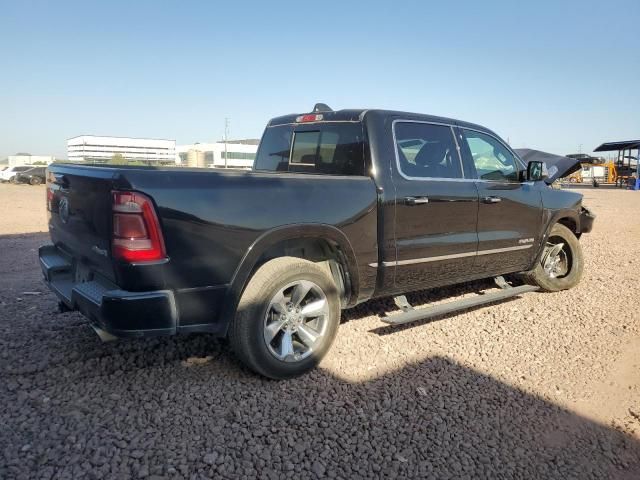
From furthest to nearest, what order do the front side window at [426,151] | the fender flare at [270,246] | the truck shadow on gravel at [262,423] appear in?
the front side window at [426,151], the fender flare at [270,246], the truck shadow on gravel at [262,423]

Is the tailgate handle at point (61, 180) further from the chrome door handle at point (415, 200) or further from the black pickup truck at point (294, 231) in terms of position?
the chrome door handle at point (415, 200)

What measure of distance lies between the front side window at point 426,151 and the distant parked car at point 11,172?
3683 cm

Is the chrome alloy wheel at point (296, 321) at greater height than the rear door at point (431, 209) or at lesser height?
lesser

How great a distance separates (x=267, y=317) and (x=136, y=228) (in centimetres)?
107

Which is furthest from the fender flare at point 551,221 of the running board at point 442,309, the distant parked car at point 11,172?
the distant parked car at point 11,172

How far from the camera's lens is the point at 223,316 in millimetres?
3168

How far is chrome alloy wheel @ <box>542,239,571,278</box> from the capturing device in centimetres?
591

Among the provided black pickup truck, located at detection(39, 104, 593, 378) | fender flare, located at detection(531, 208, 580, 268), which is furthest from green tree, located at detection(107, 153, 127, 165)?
fender flare, located at detection(531, 208, 580, 268)

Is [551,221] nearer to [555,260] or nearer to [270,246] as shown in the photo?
[555,260]

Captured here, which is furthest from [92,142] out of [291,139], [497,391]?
[497,391]

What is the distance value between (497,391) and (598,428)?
0.62m

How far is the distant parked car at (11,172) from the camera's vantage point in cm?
3491

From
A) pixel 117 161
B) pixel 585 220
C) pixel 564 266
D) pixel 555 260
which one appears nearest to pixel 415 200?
pixel 555 260

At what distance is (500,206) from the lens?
4.89 m
